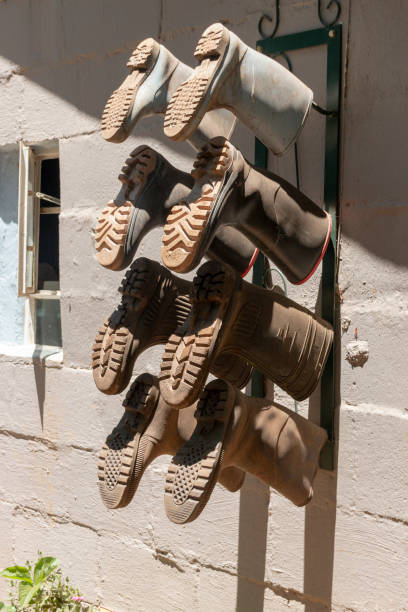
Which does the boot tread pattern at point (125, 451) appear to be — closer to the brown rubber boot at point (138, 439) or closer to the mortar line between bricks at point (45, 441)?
the brown rubber boot at point (138, 439)

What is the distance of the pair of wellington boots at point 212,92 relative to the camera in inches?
48.2

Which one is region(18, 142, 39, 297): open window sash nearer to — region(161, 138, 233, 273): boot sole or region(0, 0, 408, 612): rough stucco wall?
region(0, 0, 408, 612): rough stucco wall

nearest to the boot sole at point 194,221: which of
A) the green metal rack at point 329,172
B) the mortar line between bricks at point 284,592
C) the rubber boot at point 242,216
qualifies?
the rubber boot at point 242,216

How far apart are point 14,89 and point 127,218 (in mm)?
1296

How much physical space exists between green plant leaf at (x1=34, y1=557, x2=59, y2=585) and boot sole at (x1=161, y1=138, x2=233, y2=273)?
4.27 feet

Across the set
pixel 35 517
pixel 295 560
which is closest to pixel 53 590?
pixel 35 517

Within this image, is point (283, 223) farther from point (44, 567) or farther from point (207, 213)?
point (44, 567)

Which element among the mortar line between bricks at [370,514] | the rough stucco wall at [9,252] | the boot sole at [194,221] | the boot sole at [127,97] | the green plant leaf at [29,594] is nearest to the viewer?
the boot sole at [194,221]

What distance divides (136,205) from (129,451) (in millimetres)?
435

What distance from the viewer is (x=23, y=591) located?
214 cm

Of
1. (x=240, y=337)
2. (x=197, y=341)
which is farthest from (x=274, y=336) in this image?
(x=197, y=341)

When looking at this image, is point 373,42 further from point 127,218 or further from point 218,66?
point 127,218

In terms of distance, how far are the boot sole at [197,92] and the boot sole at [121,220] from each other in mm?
131

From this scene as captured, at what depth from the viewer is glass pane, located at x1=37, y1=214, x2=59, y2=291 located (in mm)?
2434
